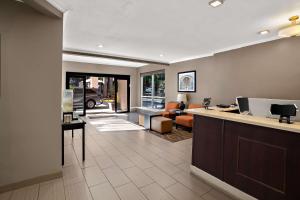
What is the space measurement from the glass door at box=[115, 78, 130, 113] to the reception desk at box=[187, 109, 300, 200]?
275 inches

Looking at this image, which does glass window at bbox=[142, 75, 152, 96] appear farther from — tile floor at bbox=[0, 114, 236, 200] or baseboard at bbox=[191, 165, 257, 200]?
baseboard at bbox=[191, 165, 257, 200]

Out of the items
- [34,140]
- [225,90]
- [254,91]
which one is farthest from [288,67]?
[34,140]

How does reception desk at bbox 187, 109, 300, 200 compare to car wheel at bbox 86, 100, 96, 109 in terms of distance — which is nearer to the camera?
reception desk at bbox 187, 109, 300, 200

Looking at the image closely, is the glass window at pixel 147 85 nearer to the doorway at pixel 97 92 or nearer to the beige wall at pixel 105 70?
the beige wall at pixel 105 70

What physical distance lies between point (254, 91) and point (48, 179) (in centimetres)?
471

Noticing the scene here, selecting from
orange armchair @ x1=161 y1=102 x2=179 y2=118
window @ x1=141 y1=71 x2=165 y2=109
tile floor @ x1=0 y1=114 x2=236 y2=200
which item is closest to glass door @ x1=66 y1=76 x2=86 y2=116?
window @ x1=141 y1=71 x2=165 y2=109

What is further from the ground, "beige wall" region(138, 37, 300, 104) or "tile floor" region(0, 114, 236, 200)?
"beige wall" region(138, 37, 300, 104)

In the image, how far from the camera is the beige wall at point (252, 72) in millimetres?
3305

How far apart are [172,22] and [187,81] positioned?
3426mm

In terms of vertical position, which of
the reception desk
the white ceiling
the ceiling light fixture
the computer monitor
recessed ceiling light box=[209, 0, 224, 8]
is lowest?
the reception desk

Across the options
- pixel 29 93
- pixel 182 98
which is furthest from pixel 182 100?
pixel 29 93

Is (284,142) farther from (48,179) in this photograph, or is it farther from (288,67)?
(48,179)

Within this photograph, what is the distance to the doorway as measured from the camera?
25.4 ft

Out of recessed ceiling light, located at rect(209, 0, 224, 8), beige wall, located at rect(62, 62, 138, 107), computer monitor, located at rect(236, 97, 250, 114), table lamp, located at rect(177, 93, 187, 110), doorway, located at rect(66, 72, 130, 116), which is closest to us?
recessed ceiling light, located at rect(209, 0, 224, 8)
